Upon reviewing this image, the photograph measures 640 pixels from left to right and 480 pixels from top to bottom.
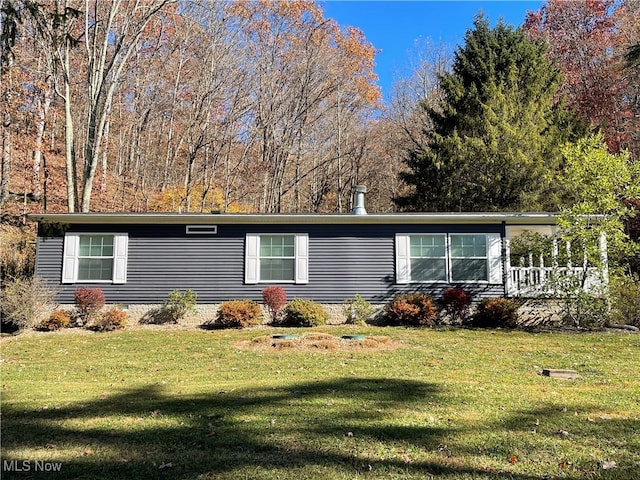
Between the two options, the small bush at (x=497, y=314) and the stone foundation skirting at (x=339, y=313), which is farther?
the stone foundation skirting at (x=339, y=313)

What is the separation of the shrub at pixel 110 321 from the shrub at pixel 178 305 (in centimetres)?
105

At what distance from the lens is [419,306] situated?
11336 mm

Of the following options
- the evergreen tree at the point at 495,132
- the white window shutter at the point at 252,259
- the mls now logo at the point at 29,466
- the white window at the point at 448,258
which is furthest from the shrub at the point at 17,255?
the evergreen tree at the point at 495,132

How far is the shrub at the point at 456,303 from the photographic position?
37.4 feet

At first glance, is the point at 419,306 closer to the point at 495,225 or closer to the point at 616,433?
the point at 495,225

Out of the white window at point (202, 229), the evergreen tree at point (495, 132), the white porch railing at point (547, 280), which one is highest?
the evergreen tree at point (495, 132)

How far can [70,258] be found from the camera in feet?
38.6

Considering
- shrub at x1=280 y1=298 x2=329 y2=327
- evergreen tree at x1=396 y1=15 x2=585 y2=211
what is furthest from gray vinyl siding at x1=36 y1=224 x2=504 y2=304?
evergreen tree at x1=396 y1=15 x2=585 y2=211

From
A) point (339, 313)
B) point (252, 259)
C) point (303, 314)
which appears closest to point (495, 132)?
point (339, 313)

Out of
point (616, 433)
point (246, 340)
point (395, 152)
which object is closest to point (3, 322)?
point (246, 340)

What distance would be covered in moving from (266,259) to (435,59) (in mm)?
18061

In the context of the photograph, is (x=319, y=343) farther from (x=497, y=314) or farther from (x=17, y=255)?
(x=17, y=255)

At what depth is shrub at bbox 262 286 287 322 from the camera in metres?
11.4

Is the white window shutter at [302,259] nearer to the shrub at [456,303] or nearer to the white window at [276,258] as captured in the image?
the white window at [276,258]
